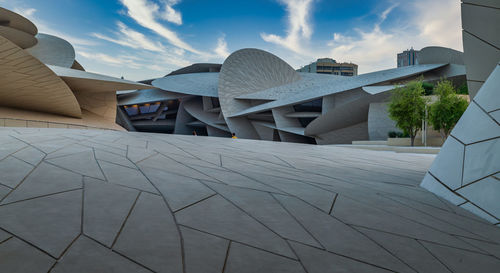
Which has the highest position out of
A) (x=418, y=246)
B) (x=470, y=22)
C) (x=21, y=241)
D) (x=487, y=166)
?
(x=470, y=22)

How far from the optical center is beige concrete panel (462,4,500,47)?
4.67m

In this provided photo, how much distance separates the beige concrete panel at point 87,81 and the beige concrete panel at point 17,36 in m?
9.32

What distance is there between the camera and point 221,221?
2148 mm

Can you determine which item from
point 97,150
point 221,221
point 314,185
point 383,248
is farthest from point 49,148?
point 383,248

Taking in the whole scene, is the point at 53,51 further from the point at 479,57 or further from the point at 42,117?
the point at 479,57

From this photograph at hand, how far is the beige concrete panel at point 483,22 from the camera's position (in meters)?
4.67

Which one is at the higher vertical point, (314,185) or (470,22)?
(470,22)

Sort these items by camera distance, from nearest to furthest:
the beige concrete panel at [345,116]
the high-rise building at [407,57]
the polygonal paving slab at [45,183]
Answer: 1. the polygonal paving slab at [45,183]
2. the beige concrete panel at [345,116]
3. the high-rise building at [407,57]

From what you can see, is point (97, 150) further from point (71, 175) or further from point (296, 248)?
point (296, 248)

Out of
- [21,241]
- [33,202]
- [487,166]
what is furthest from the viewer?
[487,166]

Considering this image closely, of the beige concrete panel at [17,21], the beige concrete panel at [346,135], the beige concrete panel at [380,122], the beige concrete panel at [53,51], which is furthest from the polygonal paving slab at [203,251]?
the beige concrete panel at [53,51]

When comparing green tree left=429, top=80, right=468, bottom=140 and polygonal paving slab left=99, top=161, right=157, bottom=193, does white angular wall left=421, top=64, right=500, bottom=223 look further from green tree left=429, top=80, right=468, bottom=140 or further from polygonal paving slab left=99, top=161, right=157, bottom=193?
green tree left=429, top=80, right=468, bottom=140

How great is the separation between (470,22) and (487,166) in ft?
12.0

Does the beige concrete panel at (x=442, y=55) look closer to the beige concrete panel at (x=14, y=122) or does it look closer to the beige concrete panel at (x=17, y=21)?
the beige concrete panel at (x=14, y=122)
